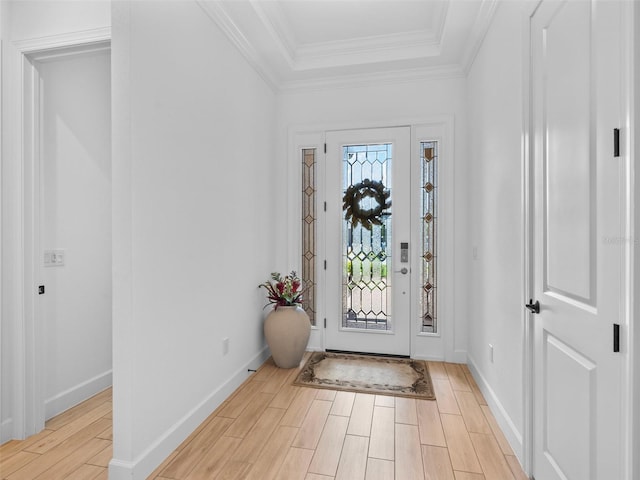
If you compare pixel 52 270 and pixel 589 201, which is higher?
pixel 589 201

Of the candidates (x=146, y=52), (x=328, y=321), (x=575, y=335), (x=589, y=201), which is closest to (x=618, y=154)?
(x=589, y=201)

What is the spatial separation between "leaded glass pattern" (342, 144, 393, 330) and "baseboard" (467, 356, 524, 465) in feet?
3.18

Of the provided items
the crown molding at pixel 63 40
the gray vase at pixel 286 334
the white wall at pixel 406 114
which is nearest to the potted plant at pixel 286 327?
the gray vase at pixel 286 334

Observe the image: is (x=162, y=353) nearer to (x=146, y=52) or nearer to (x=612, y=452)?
(x=146, y=52)

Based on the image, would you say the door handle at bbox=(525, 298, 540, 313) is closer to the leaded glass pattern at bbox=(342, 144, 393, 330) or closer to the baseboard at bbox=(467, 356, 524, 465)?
the baseboard at bbox=(467, 356, 524, 465)

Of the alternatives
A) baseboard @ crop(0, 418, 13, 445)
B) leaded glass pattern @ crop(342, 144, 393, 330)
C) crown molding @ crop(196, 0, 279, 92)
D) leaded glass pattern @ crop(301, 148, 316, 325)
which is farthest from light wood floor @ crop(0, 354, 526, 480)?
crown molding @ crop(196, 0, 279, 92)

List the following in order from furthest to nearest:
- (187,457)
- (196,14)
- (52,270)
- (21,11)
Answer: (52,270), (196,14), (21,11), (187,457)

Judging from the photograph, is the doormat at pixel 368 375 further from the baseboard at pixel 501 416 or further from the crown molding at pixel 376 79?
the crown molding at pixel 376 79

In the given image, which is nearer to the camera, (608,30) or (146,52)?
(608,30)

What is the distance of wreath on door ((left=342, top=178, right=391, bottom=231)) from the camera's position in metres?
3.38

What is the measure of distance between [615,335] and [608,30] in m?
0.95

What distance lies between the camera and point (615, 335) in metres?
1.06

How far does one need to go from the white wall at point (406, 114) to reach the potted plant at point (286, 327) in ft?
2.52

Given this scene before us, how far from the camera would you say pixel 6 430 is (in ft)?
6.52
